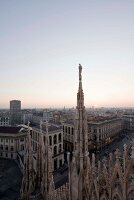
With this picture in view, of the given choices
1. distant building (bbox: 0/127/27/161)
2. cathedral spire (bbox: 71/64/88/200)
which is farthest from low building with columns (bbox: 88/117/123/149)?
cathedral spire (bbox: 71/64/88/200)

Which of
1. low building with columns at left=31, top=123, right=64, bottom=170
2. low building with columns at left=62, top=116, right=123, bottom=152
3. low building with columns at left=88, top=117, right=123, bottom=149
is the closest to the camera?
low building with columns at left=31, top=123, right=64, bottom=170

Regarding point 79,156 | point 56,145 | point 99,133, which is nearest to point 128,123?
point 99,133

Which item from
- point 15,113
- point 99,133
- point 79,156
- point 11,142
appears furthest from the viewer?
point 15,113

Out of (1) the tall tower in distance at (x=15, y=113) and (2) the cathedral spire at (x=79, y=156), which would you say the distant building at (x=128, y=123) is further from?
(2) the cathedral spire at (x=79, y=156)

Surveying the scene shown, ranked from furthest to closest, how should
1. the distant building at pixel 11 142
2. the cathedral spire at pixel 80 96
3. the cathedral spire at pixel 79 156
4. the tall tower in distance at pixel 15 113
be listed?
the tall tower in distance at pixel 15 113 < the distant building at pixel 11 142 < the cathedral spire at pixel 80 96 < the cathedral spire at pixel 79 156

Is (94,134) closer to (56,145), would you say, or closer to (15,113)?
(56,145)

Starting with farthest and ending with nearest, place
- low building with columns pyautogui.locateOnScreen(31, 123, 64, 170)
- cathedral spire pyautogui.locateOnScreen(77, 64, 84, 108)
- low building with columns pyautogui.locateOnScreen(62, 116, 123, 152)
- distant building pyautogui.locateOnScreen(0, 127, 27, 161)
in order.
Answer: low building with columns pyautogui.locateOnScreen(62, 116, 123, 152) < distant building pyautogui.locateOnScreen(0, 127, 27, 161) < low building with columns pyautogui.locateOnScreen(31, 123, 64, 170) < cathedral spire pyautogui.locateOnScreen(77, 64, 84, 108)

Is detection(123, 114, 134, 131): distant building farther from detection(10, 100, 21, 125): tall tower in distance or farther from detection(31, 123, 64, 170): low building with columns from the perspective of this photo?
detection(10, 100, 21, 125): tall tower in distance

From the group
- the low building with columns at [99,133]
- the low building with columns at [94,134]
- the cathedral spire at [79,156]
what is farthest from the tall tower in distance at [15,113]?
the cathedral spire at [79,156]

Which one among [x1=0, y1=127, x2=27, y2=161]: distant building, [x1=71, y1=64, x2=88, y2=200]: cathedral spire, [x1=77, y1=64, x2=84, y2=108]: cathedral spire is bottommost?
[x1=0, y1=127, x2=27, y2=161]: distant building

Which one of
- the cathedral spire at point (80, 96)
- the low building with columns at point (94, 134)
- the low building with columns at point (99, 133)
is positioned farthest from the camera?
the low building with columns at point (99, 133)

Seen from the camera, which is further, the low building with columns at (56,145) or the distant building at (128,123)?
the distant building at (128,123)

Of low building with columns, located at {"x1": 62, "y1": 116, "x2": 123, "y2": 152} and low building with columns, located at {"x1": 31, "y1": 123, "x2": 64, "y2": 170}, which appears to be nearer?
low building with columns, located at {"x1": 31, "y1": 123, "x2": 64, "y2": 170}

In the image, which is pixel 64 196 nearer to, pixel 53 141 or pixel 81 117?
A: pixel 81 117
